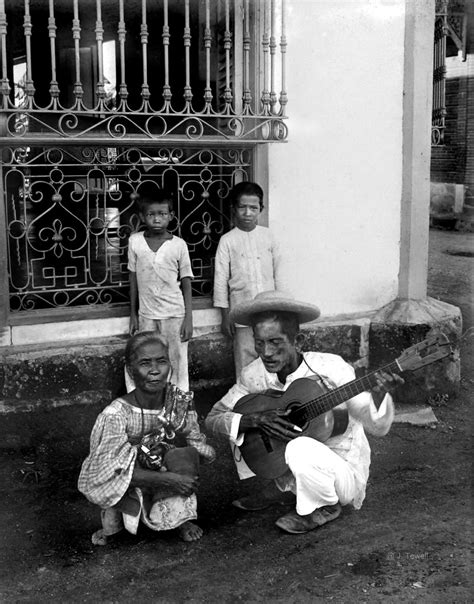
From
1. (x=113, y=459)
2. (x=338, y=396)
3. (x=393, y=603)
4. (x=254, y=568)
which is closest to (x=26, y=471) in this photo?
(x=113, y=459)

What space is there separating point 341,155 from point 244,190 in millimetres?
905

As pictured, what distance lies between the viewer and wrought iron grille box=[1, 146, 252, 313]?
5441 millimetres

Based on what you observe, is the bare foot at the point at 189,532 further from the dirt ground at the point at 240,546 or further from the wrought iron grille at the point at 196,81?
the wrought iron grille at the point at 196,81

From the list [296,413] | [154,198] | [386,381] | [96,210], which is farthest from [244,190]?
[386,381]

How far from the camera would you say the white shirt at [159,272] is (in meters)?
5.39

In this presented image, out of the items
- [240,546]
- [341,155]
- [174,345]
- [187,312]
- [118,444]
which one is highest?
[341,155]

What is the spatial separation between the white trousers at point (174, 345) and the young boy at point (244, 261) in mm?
357

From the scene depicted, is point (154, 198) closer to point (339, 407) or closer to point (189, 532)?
point (339, 407)

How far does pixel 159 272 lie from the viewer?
538 centimetres

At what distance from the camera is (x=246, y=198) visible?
18.0 feet

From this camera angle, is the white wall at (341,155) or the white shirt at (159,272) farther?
the white wall at (341,155)

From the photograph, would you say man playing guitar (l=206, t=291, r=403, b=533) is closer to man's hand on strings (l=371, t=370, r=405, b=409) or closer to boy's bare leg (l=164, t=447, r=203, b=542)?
man's hand on strings (l=371, t=370, r=405, b=409)

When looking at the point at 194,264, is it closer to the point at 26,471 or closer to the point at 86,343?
the point at 86,343

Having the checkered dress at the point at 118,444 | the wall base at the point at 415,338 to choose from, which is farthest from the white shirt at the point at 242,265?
the checkered dress at the point at 118,444
